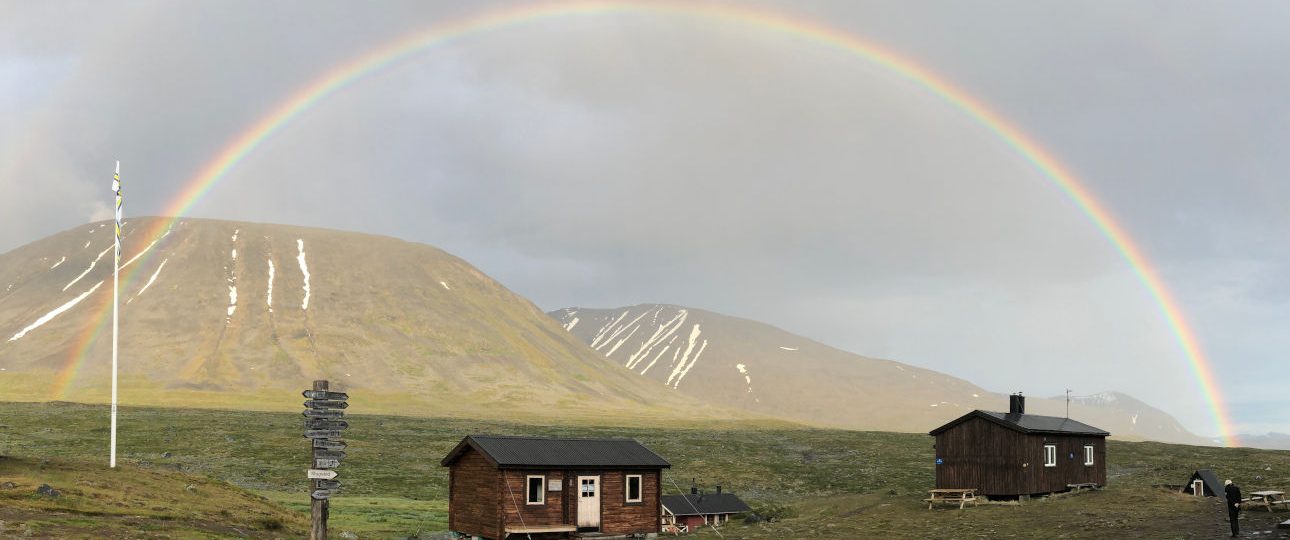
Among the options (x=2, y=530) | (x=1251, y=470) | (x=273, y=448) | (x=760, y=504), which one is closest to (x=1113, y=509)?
(x=760, y=504)

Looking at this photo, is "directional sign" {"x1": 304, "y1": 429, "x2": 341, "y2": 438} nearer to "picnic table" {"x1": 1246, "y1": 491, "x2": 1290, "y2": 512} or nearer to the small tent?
"picnic table" {"x1": 1246, "y1": 491, "x2": 1290, "y2": 512}

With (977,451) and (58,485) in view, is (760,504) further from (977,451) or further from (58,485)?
(58,485)

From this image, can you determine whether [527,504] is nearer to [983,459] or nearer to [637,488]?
[637,488]

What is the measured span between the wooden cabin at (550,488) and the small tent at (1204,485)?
3306 centimetres

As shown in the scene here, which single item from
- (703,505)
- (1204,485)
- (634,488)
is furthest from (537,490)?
(1204,485)

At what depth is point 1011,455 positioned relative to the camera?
60.2 metres

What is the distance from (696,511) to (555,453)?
1937cm

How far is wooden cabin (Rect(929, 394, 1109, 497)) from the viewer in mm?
60062

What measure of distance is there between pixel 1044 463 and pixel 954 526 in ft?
44.3

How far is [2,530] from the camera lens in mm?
34938

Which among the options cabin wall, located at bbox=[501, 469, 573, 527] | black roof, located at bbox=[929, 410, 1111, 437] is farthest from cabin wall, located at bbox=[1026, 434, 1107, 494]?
cabin wall, located at bbox=[501, 469, 573, 527]

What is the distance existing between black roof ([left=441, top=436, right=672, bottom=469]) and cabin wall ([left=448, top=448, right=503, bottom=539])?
27.8 inches

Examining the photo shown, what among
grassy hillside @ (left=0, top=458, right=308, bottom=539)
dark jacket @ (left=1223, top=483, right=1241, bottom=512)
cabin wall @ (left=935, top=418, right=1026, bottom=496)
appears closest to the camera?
grassy hillside @ (left=0, top=458, right=308, bottom=539)

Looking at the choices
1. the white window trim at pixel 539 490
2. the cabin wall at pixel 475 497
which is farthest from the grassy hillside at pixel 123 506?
the white window trim at pixel 539 490
